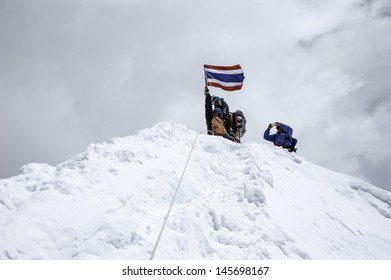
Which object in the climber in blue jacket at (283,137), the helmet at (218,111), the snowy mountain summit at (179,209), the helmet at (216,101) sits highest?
the helmet at (216,101)

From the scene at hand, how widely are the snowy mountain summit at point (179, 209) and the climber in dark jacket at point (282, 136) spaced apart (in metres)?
4.19

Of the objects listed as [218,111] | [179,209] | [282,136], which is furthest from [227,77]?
[179,209]

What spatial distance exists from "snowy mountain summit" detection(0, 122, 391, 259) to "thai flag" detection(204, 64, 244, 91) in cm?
401

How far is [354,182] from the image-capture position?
446 inches

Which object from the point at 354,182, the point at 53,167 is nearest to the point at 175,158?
the point at 53,167

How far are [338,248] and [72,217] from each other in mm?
5378

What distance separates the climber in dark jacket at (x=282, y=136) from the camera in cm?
1482

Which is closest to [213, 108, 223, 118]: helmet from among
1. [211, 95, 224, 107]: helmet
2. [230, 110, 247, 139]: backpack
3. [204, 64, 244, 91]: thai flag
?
[211, 95, 224, 107]: helmet

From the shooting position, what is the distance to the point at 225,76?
1385 cm

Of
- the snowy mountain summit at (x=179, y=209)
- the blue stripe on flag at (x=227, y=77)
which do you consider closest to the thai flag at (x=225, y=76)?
the blue stripe on flag at (x=227, y=77)

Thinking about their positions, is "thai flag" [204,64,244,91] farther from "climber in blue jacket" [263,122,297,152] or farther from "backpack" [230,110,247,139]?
"climber in blue jacket" [263,122,297,152]

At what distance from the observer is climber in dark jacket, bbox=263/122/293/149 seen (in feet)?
48.6

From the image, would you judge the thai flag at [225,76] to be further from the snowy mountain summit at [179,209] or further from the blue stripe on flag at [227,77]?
the snowy mountain summit at [179,209]

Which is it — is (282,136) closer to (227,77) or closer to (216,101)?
(216,101)
